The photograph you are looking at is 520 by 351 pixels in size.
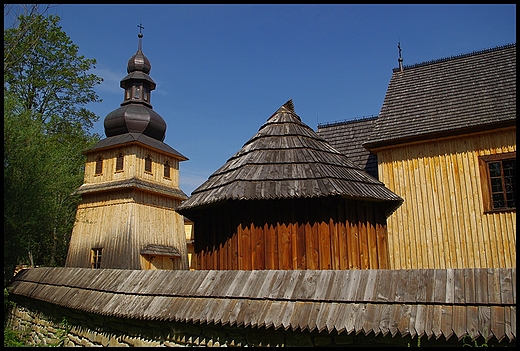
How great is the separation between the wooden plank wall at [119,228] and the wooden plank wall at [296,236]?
39.0 ft

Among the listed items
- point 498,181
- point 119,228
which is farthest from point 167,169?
point 498,181

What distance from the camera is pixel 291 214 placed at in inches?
334

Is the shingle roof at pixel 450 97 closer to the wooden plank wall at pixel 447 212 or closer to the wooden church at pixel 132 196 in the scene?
the wooden plank wall at pixel 447 212

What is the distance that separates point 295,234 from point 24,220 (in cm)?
860

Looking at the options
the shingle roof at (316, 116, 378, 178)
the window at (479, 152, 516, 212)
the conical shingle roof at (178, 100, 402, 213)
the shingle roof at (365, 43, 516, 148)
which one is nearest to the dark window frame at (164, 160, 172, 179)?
the shingle roof at (316, 116, 378, 178)

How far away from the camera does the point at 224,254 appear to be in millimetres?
8891

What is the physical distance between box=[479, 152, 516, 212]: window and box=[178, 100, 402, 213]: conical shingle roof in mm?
2133

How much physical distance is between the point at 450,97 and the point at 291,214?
19.5 ft

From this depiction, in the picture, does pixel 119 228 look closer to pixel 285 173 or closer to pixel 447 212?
pixel 285 173

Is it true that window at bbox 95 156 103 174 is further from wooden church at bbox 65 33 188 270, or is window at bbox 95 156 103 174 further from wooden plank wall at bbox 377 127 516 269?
wooden plank wall at bbox 377 127 516 269

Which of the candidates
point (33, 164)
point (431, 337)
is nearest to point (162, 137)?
point (33, 164)

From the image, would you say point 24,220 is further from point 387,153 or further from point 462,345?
point 462,345

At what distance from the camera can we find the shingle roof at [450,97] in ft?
33.2

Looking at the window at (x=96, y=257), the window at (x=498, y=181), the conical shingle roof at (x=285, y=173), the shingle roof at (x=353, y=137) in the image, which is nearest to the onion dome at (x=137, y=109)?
the window at (x=96, y=257)
